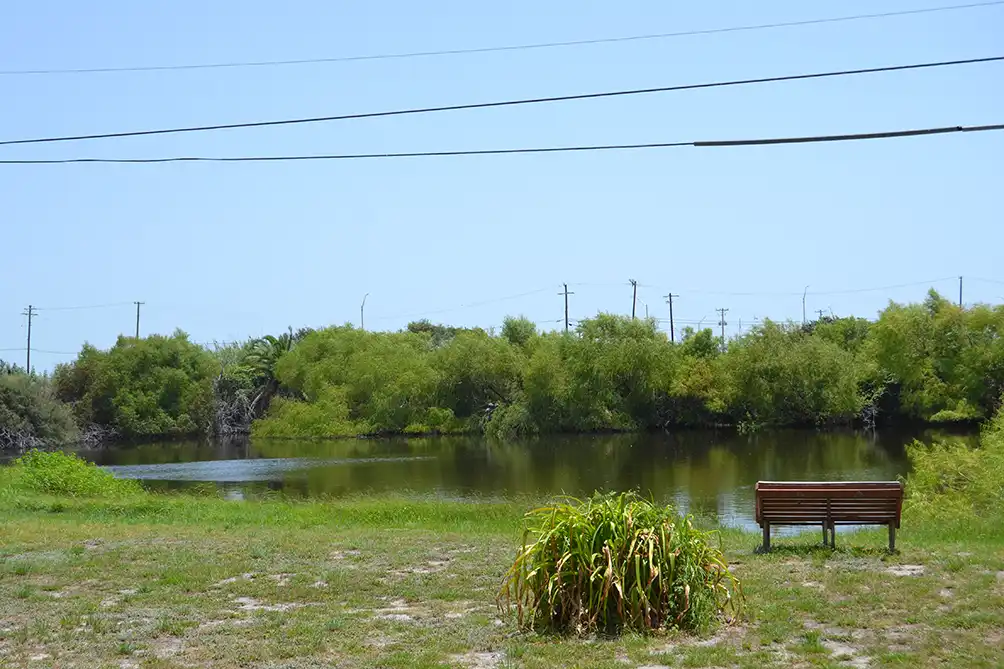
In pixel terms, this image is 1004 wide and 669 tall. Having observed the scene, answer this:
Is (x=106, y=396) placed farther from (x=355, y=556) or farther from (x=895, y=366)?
(x=355, y=556)

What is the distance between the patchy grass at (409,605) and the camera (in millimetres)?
7945

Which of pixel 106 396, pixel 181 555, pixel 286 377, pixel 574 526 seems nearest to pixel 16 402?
pixel 106 396

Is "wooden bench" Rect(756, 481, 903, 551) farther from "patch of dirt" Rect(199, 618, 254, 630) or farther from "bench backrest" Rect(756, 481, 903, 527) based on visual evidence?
"patch of dirt" Rect(199, 618, 254, 630)

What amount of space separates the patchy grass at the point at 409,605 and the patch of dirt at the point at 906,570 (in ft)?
0.14

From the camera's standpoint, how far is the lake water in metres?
38.5

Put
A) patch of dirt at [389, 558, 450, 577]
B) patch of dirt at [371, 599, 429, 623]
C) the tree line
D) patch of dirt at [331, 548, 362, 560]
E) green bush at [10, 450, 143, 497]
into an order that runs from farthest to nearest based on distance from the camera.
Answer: the tree line, green bush at [10, 450, 143, 497], patch of dirt at [331, 548, 362, 560], patch of dirt at [389, 558, 450, 577], patch of dirt at [371, 599, 429, 623]

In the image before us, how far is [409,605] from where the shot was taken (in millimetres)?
10188

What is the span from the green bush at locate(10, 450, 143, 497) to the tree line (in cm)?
4607

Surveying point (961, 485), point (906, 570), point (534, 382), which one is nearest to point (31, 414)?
point (534, 382)

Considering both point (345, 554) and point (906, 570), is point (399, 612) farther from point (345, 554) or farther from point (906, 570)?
point (906, 570)

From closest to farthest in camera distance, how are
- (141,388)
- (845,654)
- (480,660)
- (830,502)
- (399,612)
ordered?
(845,654) → (480,660) → (399,612) → (830,502) → (141,388)

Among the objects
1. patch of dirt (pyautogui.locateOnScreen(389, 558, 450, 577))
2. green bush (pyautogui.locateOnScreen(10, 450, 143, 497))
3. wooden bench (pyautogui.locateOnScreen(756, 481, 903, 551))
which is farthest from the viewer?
green bush (pyautogui.locateOnScreen(10, 450, 143, 497))

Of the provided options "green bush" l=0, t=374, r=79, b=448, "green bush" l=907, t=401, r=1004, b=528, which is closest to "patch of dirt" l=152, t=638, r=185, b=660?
"green bush" l=907, t=401, r=1004, b=528

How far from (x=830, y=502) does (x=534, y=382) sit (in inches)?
2550
